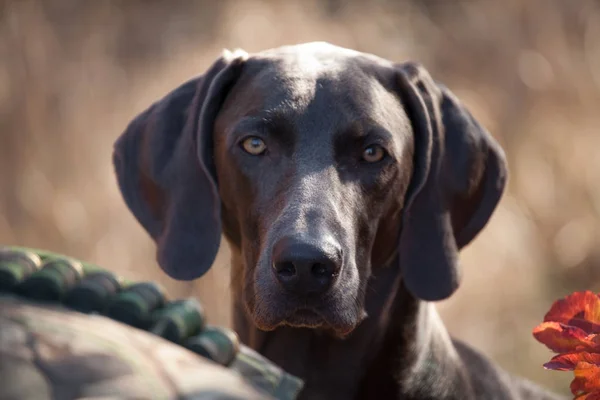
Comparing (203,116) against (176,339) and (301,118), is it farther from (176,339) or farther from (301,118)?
(176,339)

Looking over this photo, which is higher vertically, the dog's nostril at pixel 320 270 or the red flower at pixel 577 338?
the red flower at pixel 577 338

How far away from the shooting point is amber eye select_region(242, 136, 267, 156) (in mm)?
3221

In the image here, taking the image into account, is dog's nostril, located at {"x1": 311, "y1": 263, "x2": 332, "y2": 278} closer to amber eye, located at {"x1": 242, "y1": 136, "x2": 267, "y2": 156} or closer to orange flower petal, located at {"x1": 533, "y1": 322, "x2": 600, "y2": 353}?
amber eye, located at {"x1": 242, "y1": 136, "x2": 267, "y2": 156}

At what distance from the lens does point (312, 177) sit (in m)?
3.04

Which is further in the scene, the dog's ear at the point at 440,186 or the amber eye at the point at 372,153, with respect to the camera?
the dog's ear at the point at 440,186

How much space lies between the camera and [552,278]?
800cm

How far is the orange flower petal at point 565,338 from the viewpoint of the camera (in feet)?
6.73

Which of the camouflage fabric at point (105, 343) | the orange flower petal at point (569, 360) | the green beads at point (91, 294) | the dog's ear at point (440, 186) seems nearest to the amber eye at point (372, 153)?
the dog's ear at point (440, 186)

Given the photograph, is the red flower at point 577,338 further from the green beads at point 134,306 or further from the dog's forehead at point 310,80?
the dog's forehead at point 310,80

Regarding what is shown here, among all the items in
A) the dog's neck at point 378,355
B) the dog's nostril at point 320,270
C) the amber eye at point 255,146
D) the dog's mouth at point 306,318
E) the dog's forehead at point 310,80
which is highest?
the dog's forehead at point 310,80

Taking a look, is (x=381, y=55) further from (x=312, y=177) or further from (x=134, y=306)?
(x=134, y=306)

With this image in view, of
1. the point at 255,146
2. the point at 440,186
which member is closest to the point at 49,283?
the point at 255,146

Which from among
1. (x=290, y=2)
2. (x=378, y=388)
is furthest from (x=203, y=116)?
(x=290, y=2)

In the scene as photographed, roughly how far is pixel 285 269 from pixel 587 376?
1006mm
